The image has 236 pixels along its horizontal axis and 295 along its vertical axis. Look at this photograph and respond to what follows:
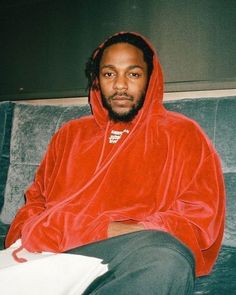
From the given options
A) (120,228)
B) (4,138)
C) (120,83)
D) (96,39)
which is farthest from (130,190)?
(96,39)

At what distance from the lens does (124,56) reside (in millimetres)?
1575

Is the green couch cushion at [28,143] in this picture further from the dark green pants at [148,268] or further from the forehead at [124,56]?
the dark green pants at [148,268]

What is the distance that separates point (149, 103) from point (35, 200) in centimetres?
63

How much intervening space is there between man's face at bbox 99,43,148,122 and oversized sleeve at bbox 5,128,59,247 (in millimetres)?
314

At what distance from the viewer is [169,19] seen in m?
1.94

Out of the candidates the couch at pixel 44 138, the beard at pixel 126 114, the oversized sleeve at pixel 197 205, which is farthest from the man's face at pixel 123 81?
the oversized sleeve at pixel 197 205

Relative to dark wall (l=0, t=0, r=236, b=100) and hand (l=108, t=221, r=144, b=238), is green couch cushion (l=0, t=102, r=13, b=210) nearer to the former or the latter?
dark wall (l=0, t=0, r=236, b=100)

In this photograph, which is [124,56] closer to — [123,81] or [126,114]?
[123,81]

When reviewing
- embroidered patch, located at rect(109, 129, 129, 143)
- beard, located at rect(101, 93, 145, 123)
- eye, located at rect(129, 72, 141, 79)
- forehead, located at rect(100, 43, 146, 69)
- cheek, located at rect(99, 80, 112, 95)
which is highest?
forehead, located at rect(100, 43, 146, 69)

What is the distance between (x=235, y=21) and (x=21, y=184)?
1.36 metres

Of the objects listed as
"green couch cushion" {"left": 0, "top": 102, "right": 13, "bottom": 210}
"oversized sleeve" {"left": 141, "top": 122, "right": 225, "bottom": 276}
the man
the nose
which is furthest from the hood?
"green couch cushion" {"left": 0, "top": 102, "right": 13, "bottom": 210}

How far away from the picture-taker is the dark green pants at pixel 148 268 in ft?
2.67

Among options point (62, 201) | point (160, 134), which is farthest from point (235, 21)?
point (62, 201)

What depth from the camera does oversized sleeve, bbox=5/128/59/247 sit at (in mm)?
1363
